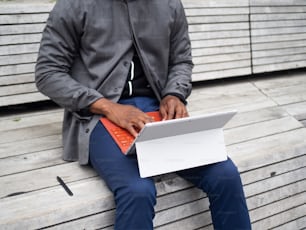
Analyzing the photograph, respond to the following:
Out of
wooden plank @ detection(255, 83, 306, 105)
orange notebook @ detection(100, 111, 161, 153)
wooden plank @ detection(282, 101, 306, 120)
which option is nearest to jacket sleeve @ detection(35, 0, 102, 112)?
orange notebook @ detection(100, 111, 161, 153)

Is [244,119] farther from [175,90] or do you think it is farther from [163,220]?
[163,220]

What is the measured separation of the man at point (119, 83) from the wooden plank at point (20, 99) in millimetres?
725

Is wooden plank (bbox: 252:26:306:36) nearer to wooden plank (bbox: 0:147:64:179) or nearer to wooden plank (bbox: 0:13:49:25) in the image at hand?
wooden plank (bbox: 0:13:49:25)

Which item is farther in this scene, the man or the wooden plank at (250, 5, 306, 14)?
the wooden plank at (250, 5, 306, 14)

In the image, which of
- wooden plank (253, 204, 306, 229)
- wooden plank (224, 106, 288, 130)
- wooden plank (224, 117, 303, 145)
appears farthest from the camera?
wooden plank (224, 106, 288, 130)

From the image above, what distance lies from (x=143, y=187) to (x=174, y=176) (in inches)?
12.0

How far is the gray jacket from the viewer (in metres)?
1.61

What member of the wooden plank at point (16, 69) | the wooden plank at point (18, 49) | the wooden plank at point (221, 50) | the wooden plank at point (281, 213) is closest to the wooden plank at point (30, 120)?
the wooden plank at point (16, 69)

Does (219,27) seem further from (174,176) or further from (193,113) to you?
(174,176)

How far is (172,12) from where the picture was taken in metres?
1.82

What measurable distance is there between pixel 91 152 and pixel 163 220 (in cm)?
40

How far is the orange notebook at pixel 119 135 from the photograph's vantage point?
4.81ft

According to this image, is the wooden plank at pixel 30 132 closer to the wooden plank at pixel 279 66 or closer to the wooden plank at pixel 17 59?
the wooden plank at pixel 17 59

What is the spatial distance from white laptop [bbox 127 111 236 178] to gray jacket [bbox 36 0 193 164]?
33 centimetres
